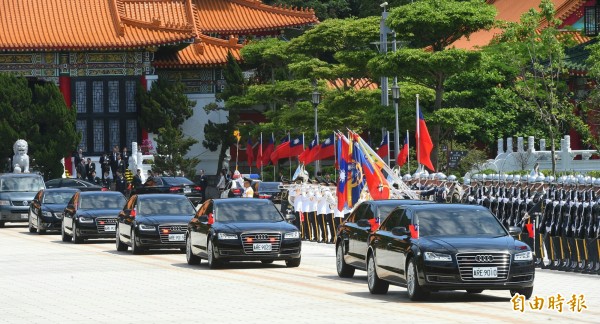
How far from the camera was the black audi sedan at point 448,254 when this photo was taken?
63.1 feet

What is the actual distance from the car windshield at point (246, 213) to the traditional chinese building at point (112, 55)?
40.5 m

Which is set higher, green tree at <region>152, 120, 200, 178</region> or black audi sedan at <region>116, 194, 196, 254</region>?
green tree at <region>152, 120, 200, 178</region>

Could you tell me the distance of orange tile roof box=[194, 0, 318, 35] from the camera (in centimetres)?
7481

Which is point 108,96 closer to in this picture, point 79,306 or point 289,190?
point 289,190

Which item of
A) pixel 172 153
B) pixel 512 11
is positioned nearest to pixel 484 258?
pixel 172 153

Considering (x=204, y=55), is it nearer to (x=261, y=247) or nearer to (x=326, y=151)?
(x=326, y=151)

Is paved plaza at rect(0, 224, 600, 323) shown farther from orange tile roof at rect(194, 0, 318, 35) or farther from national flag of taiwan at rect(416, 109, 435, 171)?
orange tile roof at rect(194, 0, 318, 35)

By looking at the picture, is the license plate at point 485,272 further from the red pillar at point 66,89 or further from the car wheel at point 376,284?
the red pillar at point 66,89

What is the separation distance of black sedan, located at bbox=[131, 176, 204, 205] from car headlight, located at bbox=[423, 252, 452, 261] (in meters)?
37.9

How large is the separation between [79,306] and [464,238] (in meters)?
5.23

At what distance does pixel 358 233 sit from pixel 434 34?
2115 cm

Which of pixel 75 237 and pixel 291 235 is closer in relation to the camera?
pixel 291 235

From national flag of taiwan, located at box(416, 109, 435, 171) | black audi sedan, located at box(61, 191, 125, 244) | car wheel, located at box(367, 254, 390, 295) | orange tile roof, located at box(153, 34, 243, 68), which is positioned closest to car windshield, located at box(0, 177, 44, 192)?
black audi sedan, located at box(61, 191, 125, 244)

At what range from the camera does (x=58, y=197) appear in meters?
43.8
